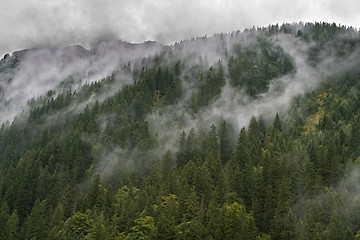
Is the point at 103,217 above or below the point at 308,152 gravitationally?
below

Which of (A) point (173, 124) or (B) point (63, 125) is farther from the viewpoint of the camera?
(B) point (63, 125)

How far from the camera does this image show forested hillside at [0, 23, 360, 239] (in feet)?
269

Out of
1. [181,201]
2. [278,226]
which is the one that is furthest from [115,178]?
[278,226]

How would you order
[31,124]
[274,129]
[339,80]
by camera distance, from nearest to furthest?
[274,129] < [339,80] < [31,124]

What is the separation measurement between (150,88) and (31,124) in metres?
64.9

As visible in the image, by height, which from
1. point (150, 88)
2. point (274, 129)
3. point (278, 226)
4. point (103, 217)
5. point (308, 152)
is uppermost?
point (150, 88)

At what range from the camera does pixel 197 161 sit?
4641 inches

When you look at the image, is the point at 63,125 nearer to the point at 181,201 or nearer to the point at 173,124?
the point at 173,124

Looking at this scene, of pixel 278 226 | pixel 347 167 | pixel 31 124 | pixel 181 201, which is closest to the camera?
pixel 278 226

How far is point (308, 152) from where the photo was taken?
356 ft

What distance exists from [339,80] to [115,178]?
117m

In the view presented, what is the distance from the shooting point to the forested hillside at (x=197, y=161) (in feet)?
269

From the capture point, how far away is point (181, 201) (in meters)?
88.2

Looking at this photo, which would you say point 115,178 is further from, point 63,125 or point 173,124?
point 63,125
